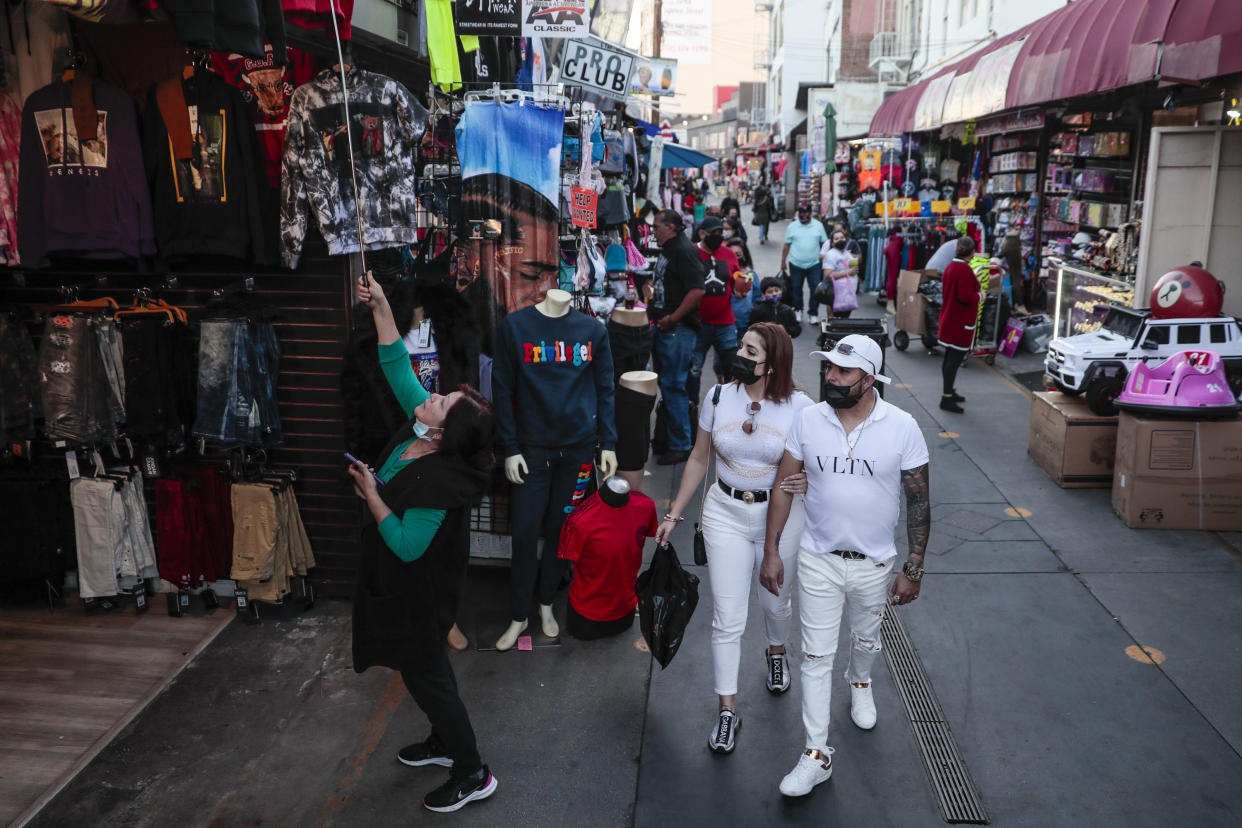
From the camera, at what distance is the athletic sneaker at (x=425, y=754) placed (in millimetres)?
4270

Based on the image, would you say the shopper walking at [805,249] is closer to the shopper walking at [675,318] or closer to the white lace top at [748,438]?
the shopper walking at [675,318]

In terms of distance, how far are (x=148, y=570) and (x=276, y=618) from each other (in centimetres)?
89

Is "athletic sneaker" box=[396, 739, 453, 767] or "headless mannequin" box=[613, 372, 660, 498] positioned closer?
"athletic sneaker" box=[396, 739, 453, 767]

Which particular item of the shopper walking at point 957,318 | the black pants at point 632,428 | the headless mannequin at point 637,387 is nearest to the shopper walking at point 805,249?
the shopper walking at point 957,318

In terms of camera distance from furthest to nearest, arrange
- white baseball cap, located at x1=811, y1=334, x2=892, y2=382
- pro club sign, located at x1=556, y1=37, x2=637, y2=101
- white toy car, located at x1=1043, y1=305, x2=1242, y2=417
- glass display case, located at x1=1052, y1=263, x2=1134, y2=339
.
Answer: glass display case, located at x1=1052, y1=263, x2=1134, y2=339 → white toy car, located at x1=1043, y1=305, x2=1242, y2=417 → pro club sign, located at x1=556, y1=37, x2=637, y2=101 → white baseball cap, located at x1=811, y1=334, x2=892, y2=382

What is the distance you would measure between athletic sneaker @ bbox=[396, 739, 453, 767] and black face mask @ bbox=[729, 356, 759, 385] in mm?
2248

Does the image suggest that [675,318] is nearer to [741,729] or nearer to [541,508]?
[541,508]

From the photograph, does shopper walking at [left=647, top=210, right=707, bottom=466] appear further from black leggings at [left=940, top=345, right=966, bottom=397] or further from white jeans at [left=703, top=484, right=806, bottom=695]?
white jeans at [left=703, top=484, right=806, bottom=695]

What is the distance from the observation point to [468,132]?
18.6ft

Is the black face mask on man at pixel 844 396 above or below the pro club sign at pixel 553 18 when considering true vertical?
below

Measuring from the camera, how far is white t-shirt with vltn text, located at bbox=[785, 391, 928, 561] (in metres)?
3.87

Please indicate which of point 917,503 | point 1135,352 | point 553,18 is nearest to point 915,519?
point 917,503

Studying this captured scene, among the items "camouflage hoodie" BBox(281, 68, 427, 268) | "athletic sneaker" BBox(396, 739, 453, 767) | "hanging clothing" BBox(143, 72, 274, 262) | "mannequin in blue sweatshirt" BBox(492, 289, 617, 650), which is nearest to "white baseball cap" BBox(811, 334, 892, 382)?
"mannequin in blue sweatshirt" BBox(492, 289, 617, 650)

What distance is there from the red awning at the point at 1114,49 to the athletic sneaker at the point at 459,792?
780 cm
